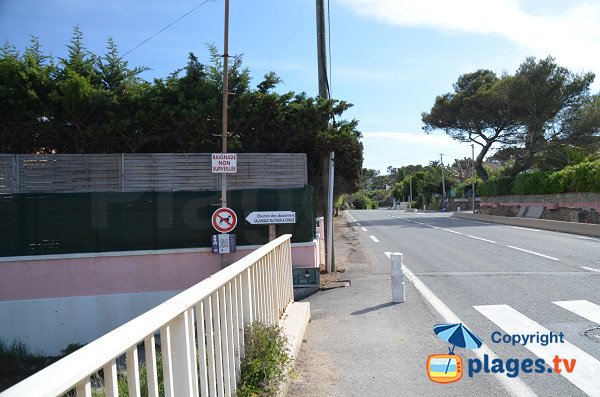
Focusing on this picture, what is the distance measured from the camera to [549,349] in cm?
552

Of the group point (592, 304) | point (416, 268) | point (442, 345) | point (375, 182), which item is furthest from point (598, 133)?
point (375, 182)

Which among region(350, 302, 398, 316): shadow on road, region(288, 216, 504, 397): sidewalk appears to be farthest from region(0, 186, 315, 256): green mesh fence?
region(350, 302, 398, 316): shadow on road

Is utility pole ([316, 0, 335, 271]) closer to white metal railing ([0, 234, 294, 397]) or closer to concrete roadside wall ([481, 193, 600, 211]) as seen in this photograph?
white metal railing ([0, 234, 294, 397])

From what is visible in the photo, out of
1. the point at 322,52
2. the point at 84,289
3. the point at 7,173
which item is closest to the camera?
the point at 84,289

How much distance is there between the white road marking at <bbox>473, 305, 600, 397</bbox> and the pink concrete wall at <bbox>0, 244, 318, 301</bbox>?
17.5 feet

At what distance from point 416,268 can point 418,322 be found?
5681mm

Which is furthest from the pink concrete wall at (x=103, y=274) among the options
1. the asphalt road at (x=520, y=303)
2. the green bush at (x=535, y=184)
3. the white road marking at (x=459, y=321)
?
the green bush at (x=535, y=184)

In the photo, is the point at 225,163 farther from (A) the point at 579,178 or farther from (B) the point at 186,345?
(A) the point at 579,178

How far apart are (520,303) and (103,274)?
25.7 ft

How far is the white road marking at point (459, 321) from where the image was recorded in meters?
4.49

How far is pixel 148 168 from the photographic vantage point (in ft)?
36.3

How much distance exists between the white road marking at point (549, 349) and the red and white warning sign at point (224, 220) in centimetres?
491

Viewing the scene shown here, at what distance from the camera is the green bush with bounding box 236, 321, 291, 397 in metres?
4.12

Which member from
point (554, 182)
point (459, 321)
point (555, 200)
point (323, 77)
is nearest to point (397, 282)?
point (459, 321)
